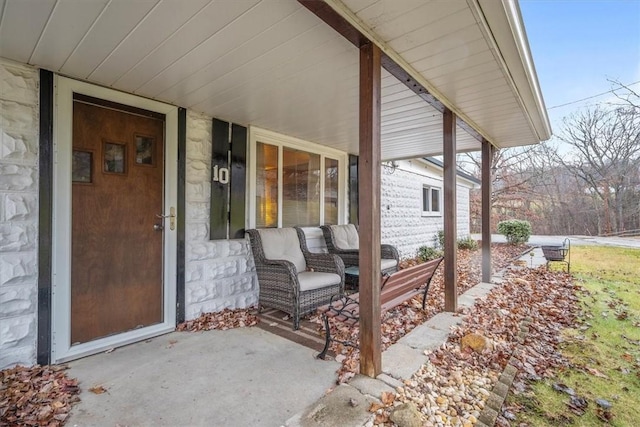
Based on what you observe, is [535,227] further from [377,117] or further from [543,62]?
[377,117]

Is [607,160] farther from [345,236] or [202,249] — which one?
[202,249]

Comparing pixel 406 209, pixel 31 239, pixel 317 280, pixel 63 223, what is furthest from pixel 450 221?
pixel 406 209

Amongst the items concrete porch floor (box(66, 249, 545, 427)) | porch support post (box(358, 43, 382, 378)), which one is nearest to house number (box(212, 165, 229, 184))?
concrete porch floor (box(66, 249, 545, 427))

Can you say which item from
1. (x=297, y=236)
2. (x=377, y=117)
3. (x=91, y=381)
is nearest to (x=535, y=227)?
(x=297, y=236)

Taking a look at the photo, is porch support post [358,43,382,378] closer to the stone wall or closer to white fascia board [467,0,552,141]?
white fascia board [467,0,552,141]

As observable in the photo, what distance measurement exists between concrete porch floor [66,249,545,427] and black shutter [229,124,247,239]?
1335 millimetres

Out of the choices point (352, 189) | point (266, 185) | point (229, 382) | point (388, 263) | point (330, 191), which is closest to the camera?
point (229, 382)

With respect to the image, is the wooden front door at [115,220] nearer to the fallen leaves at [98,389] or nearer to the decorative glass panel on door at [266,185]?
the fallen leaves at [98,389]

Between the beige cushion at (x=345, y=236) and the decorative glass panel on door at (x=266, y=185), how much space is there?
1105 millimetres

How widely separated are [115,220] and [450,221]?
3530mm

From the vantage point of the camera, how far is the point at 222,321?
11.0 feet

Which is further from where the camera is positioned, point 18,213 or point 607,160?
point 607,160

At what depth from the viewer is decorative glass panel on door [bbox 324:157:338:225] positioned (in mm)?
5359

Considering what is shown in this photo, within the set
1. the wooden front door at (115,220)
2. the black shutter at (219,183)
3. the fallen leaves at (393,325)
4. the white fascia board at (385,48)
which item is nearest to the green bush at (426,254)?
the fallen leaves at (393,325)
